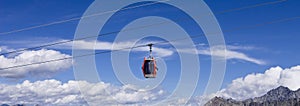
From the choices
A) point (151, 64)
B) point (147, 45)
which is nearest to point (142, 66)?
point (151, 64)

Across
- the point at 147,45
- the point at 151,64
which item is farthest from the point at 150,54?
the point at 147,45

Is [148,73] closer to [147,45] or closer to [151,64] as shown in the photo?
[151,64]

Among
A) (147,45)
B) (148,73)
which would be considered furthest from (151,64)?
(147,45)

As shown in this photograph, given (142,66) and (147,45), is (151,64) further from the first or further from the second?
(147,45)

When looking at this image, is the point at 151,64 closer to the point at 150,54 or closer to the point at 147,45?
the point at 150,54

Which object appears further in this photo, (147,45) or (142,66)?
(142,66)

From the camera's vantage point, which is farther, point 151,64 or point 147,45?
point 151,64
